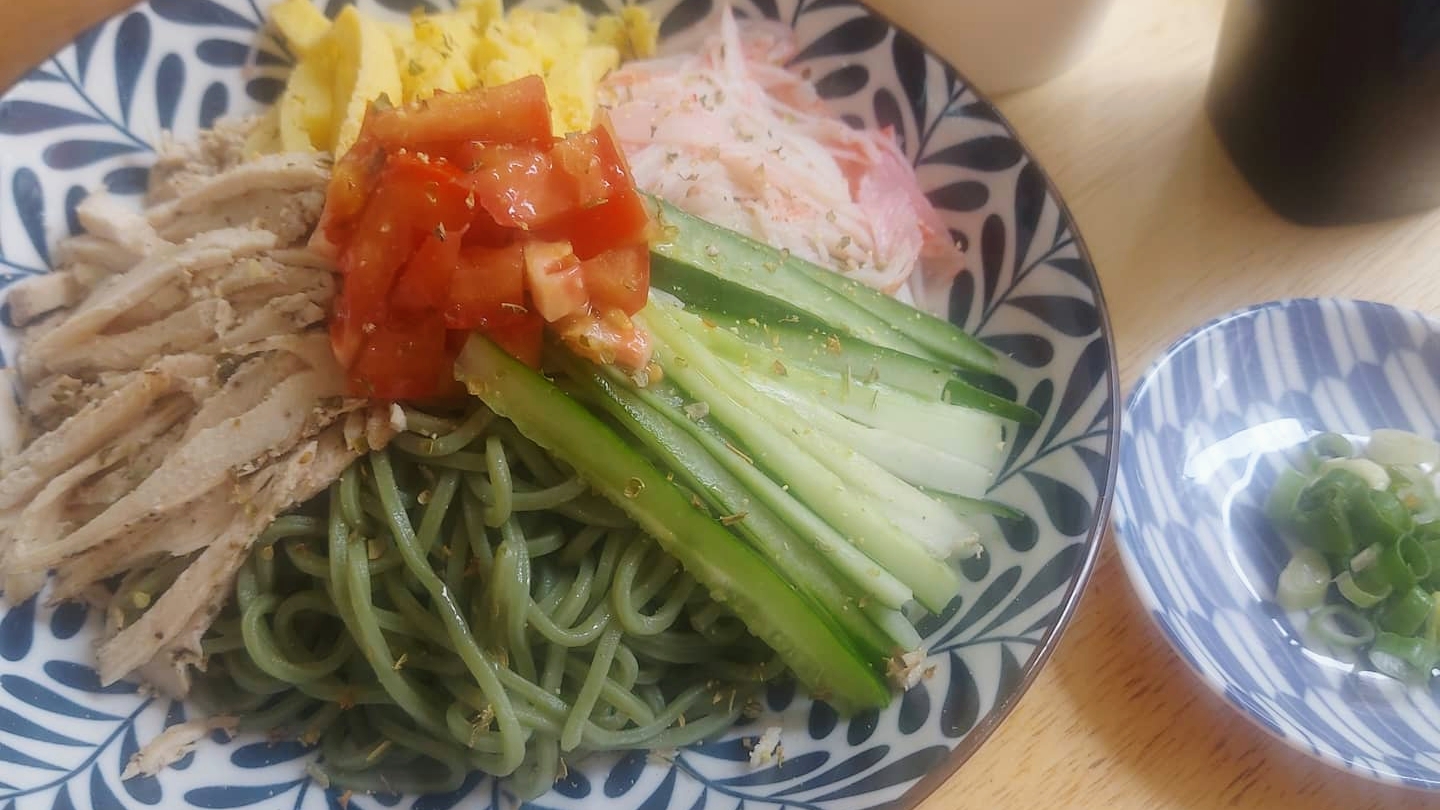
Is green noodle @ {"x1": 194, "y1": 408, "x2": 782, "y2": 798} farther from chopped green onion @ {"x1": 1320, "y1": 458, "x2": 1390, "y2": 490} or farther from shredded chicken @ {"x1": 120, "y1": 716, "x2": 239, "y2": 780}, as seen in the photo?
chopped green onion @ {"x1": 1320, "y1": 458, "x2": 1390, "y2": 490}

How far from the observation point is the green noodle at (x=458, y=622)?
1.55 metres

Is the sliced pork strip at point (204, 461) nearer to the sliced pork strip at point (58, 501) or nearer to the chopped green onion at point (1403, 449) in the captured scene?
the sliced pork strip at point (58, 501)

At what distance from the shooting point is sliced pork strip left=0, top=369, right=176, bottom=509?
163 centimetres

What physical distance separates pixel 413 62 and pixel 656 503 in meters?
1.11

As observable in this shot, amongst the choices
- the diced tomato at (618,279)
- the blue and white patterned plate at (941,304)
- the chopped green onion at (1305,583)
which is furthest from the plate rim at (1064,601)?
the diced tomato at (618,279)

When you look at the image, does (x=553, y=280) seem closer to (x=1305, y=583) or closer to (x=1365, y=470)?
(x=1305, y=583)

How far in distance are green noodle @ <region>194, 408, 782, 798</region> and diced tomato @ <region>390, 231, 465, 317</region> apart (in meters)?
0.21

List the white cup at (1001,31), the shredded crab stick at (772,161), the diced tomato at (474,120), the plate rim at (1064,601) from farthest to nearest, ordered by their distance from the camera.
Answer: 1. the white cup at (1001,31)
2. the shredded crab stick at (772,161)
3. the diced tomato at (474,120)
4. the plate rim at (1064,601)

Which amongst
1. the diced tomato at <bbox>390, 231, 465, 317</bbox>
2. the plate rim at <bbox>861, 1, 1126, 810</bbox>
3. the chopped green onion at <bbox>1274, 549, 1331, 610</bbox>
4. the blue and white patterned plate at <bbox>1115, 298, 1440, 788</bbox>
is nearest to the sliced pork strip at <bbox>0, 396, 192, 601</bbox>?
the diced tomato at <bbox>390, 231, 465, 317</bbox>

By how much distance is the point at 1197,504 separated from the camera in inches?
78.3

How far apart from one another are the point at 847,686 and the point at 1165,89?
196 cm

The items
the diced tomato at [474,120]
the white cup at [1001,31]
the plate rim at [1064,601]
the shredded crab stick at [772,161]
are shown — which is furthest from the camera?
the white cup at [1001,31]

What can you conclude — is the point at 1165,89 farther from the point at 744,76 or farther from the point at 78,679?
the point at 78,679

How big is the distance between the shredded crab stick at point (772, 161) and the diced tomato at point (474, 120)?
1.47 ft
